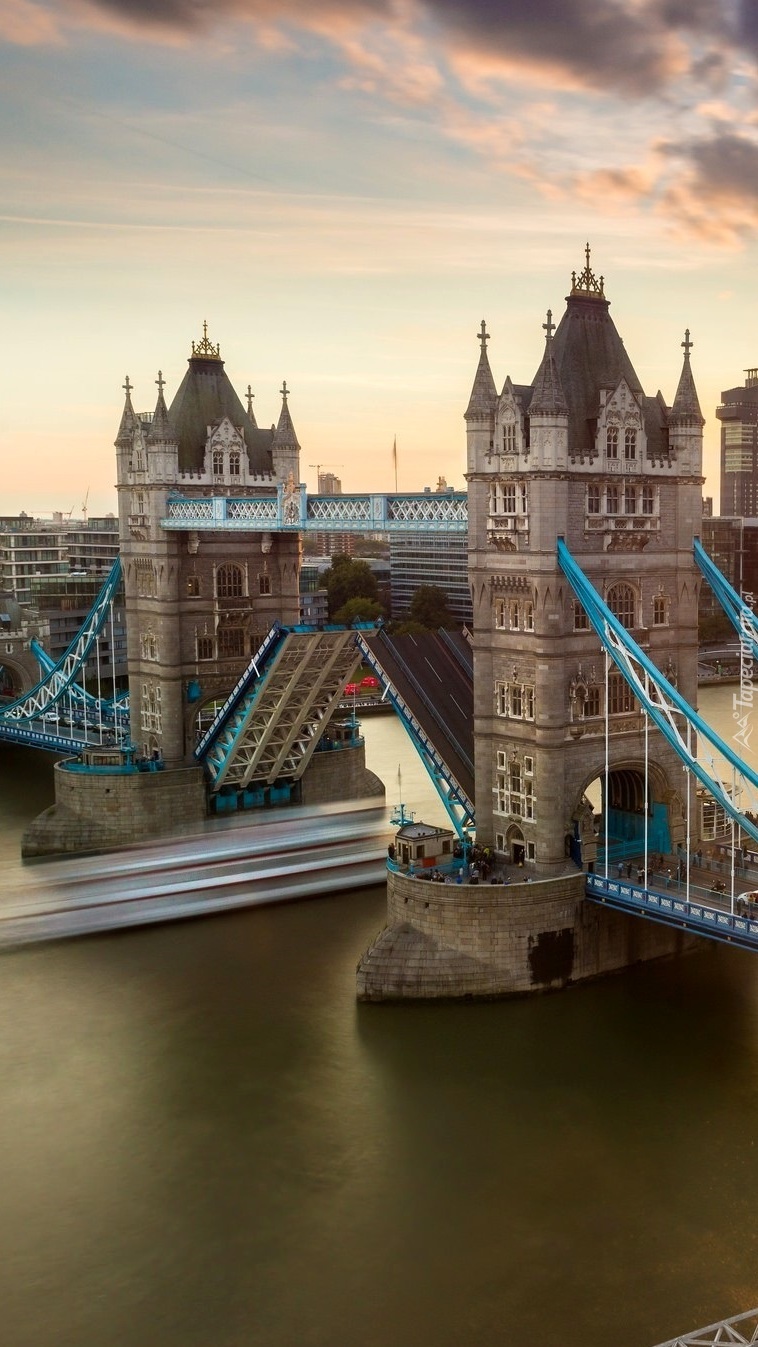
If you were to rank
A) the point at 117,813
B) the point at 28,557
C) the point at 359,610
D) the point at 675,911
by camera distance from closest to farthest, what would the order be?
the point at 675,911 → the point at 117,813 → the point at 359,610 → the point at 28,557

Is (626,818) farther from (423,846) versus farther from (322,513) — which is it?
(322,513)

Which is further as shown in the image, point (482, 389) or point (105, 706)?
point (105, 706)

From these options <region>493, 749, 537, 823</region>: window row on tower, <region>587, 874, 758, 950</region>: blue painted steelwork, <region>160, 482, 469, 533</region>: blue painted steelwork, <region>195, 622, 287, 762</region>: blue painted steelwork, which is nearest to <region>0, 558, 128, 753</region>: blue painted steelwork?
<region>160, 482, 469, 533</region>: blue painted steelwork

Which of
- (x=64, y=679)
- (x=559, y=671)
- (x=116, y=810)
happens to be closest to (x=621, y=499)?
(x=559, y=671)

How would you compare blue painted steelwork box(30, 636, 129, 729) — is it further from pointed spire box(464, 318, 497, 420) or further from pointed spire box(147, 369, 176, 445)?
pointed spire box(464, 318, 497, 420)

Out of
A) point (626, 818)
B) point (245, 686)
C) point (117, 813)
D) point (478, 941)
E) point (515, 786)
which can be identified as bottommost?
point (478, 941)

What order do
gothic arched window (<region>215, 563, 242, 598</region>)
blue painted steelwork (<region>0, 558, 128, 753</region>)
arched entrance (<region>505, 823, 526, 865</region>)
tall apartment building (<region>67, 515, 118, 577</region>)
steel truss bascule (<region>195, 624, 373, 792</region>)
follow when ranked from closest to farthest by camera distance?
1. arched entrance (<region>505, 823, 526, 865</region>)
2. steel truss bascule (<region>195, 624, 373, 792</region>)
3. gothic arched window (<region>215, 563, 242, 598</region>)
4. blue painted steelwork (<region>0, 558, 128, 753</region>)
5. tall apartment building (<region>67, 515, 118, 577</region>)
